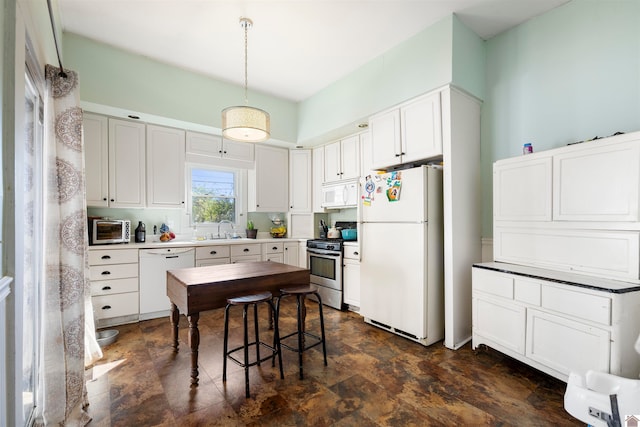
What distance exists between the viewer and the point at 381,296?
325 cm

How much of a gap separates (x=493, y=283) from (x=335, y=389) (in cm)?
156

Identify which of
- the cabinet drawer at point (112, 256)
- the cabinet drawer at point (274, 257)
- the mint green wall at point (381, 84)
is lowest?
the cabinet drawer at point (274, 257)

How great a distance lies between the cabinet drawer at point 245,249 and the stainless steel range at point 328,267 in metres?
Result: 0.78

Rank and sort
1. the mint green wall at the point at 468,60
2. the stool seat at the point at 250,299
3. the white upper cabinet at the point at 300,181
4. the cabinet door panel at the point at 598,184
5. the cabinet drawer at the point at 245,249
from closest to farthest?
the cabinet door panel at the point at 598,184 → the stool seat at the point at 250,299 → the mint green wall at the point at 468,60 → the cabinet drawer at the point at 245,249 → the white upper cabinet at the point at 300,181

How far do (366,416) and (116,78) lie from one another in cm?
407

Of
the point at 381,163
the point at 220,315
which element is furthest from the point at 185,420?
the point at 381,163

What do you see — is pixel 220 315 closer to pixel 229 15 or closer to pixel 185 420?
pixel 185 420

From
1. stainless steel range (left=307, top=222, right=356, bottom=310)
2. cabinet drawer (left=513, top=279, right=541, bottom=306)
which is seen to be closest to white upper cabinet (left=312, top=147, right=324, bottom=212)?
stainless steel range (left=307, top=222, right=356, bottom=310)

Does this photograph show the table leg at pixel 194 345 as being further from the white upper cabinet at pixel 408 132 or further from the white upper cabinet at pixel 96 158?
the white upper cabinet at pixel 408 132

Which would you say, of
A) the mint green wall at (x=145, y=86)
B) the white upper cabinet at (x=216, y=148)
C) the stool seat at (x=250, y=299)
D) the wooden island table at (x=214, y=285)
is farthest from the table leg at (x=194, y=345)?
the white upper cabinet at (x=216, y=148)

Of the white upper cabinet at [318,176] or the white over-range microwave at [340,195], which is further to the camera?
the white upper cabinet at [318,176]

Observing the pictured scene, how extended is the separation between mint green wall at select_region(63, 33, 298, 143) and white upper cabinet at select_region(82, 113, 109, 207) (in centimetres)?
39

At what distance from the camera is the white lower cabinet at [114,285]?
3234 millimetres

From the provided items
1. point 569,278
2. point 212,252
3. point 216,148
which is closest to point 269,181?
point 216,148
